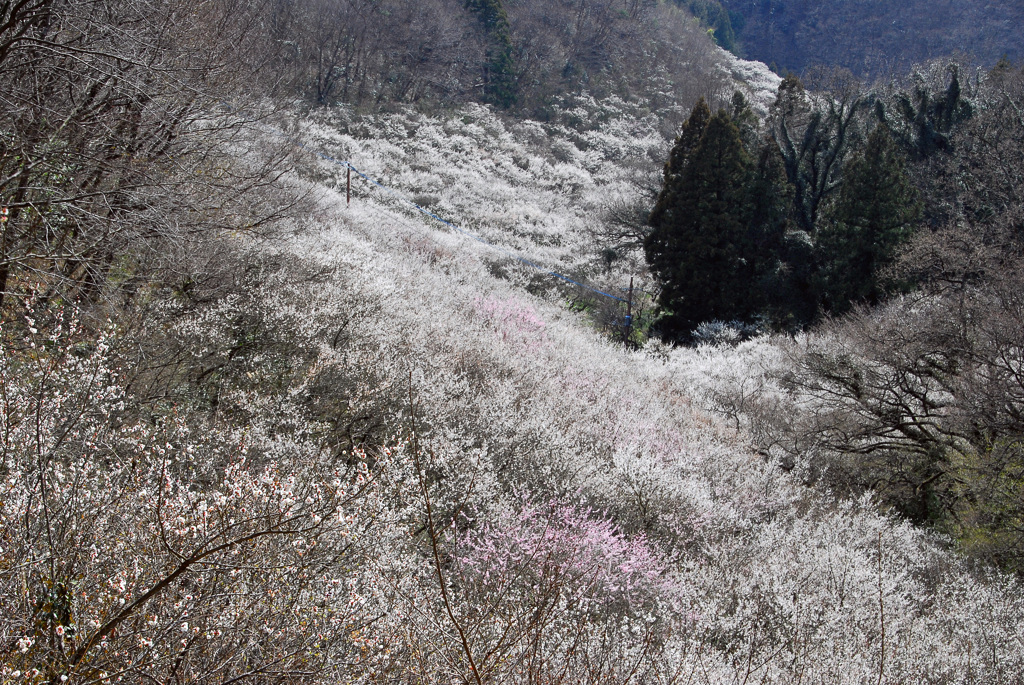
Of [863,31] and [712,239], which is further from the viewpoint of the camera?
[863,31]

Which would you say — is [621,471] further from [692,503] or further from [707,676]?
[707,676]

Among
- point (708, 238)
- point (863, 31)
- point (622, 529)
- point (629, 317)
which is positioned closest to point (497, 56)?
point (708, 238)

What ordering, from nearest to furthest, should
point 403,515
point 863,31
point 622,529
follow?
point 403,515 < point 622,529 < point 863,31

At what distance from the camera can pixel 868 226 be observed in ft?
67.9

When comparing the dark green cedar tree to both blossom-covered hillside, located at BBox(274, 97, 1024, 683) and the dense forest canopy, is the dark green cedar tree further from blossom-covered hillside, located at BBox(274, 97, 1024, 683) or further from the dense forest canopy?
the dense forest canopy

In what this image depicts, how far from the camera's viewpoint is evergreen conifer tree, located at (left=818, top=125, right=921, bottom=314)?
67.3 feet

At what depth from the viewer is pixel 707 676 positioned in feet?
12.8

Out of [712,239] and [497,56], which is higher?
[497,56]

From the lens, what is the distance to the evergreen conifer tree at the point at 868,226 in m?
20.5

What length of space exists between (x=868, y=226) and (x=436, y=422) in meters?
18.5

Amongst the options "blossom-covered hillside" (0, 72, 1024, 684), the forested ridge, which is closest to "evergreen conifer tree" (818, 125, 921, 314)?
the forested ridge

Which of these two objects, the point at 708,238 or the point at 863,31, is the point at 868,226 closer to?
the point at 708,238

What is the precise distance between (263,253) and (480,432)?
4.14 m

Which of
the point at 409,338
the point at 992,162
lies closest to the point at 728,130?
the point at 992,162
